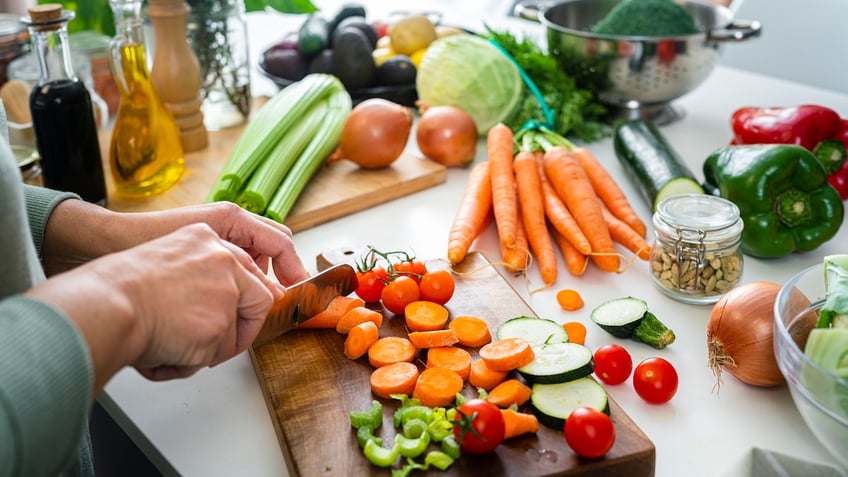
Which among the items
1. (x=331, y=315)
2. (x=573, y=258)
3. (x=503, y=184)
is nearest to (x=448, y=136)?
(x=503, y=184)

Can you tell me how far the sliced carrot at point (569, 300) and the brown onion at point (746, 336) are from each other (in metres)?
0.25

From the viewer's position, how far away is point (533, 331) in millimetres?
1213

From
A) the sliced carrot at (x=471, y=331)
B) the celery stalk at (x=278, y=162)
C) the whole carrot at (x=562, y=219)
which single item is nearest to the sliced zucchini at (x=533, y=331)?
the sliced carrot at (x=471, y=331)

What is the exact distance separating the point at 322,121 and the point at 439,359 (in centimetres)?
92

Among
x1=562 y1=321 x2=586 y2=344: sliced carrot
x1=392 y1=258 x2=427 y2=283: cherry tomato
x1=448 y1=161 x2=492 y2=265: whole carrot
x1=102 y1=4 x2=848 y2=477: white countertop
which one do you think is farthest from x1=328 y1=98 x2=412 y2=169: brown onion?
x1=562 y1=321 x2=586 y2=344: sliced carrot

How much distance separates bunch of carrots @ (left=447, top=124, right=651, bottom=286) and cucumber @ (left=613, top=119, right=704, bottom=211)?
0.26 ft

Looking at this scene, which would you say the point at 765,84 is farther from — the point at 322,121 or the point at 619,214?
the point at 322,121

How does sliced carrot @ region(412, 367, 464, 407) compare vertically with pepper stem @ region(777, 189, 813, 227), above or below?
below

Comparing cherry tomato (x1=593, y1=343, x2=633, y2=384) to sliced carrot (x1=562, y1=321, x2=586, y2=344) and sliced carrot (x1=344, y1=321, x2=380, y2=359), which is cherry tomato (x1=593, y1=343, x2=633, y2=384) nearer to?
sliced carrot (x1=562, y1=321, x2=586, y2=344)

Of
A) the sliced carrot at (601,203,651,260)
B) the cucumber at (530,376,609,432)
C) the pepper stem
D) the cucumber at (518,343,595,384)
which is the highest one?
the pepper stem

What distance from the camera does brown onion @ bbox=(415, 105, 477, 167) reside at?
75.4 inches

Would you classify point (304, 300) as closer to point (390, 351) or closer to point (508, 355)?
point (390, 351)

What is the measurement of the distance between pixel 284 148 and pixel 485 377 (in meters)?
0.90

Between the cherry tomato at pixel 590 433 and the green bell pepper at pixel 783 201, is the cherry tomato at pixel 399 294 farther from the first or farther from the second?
the green bell pepper at pixel 783 201
